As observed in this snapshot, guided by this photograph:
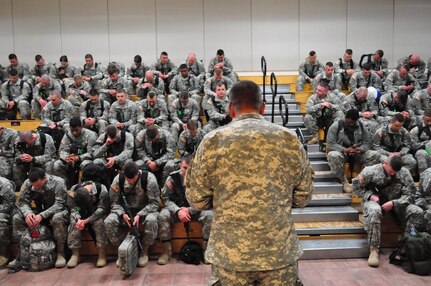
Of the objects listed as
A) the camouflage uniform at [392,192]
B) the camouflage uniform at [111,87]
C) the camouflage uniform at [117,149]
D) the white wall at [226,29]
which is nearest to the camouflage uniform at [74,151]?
the camouflage uniform at [117,149]

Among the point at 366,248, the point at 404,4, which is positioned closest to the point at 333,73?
the point at 404,4

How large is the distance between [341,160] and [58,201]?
13.9ft

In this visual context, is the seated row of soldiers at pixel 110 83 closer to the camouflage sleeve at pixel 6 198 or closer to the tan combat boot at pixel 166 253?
the camouflage sleeve at pixel 6 198

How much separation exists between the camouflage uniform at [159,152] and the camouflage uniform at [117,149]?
0.19 m

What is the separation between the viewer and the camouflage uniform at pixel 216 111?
8547 millimetres

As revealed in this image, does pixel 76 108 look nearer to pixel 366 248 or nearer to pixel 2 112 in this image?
pixel 2 112

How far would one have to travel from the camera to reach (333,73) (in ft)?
35.2

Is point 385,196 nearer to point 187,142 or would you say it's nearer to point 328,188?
point 328,188

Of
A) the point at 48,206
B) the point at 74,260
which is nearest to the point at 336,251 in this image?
the point at 74,260

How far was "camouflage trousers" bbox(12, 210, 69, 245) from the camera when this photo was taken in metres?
5.76

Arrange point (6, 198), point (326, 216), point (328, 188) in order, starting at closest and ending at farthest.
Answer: point (6, 198), point (326, 216), point (328, 188)

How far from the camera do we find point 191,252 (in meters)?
5.69

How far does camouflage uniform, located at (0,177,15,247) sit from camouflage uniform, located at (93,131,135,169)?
54.9 inches

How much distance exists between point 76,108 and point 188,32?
5.74m
